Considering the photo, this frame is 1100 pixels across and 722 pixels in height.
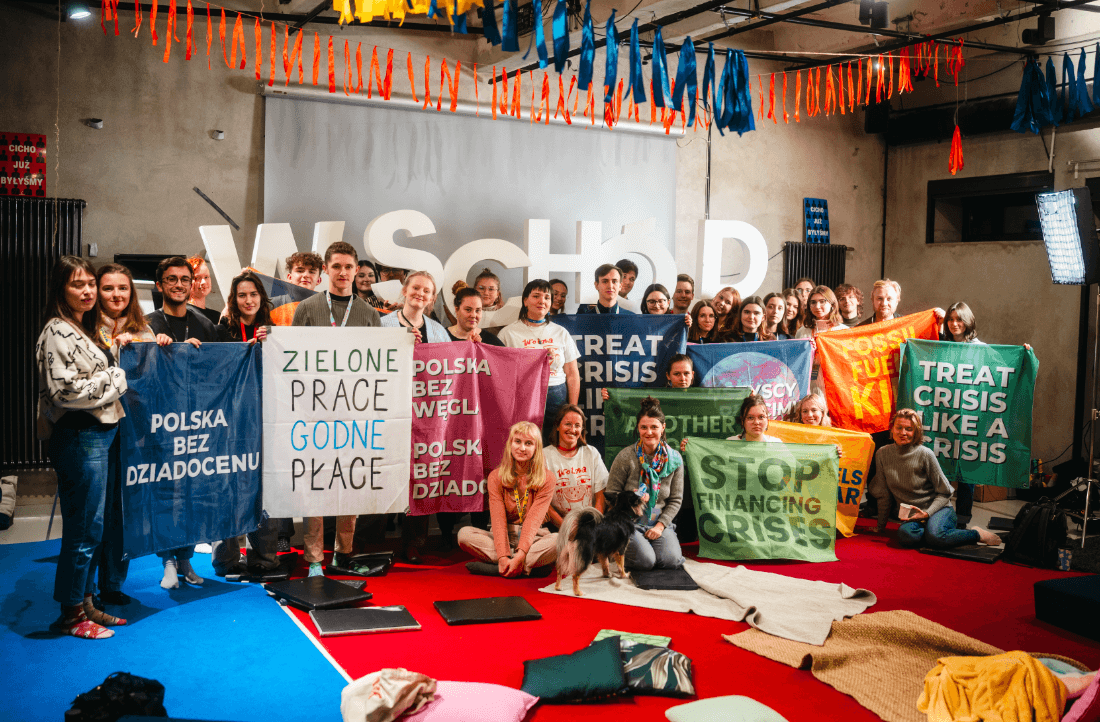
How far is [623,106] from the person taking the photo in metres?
9.59

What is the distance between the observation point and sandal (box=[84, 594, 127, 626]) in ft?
14.0

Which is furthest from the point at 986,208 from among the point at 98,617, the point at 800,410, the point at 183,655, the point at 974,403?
the point at 98,617

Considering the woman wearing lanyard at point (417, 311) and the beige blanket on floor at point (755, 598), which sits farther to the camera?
the woman wearing lanyard at point (417, 311)

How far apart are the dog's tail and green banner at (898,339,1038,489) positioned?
344cm

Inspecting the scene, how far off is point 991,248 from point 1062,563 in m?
5.25

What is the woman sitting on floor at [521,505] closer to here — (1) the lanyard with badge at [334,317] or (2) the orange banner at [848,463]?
(1) the lanyard with badge at [334,317]

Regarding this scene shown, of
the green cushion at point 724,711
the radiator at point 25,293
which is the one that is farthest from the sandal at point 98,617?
the radiator at point 25,293

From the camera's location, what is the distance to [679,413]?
240 inches

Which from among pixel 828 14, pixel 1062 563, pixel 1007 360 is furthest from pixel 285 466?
pixel 828 14

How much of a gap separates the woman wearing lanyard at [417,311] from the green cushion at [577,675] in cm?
228

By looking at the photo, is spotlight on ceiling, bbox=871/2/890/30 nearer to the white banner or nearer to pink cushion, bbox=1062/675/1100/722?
the white banner

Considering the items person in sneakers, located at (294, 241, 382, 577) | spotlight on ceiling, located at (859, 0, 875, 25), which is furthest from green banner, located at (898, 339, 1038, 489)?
person in sneakers, located at (294, 241, 382, 577)

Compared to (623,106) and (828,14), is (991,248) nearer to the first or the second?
(828,14)

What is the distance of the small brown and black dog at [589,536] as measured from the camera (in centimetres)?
476
